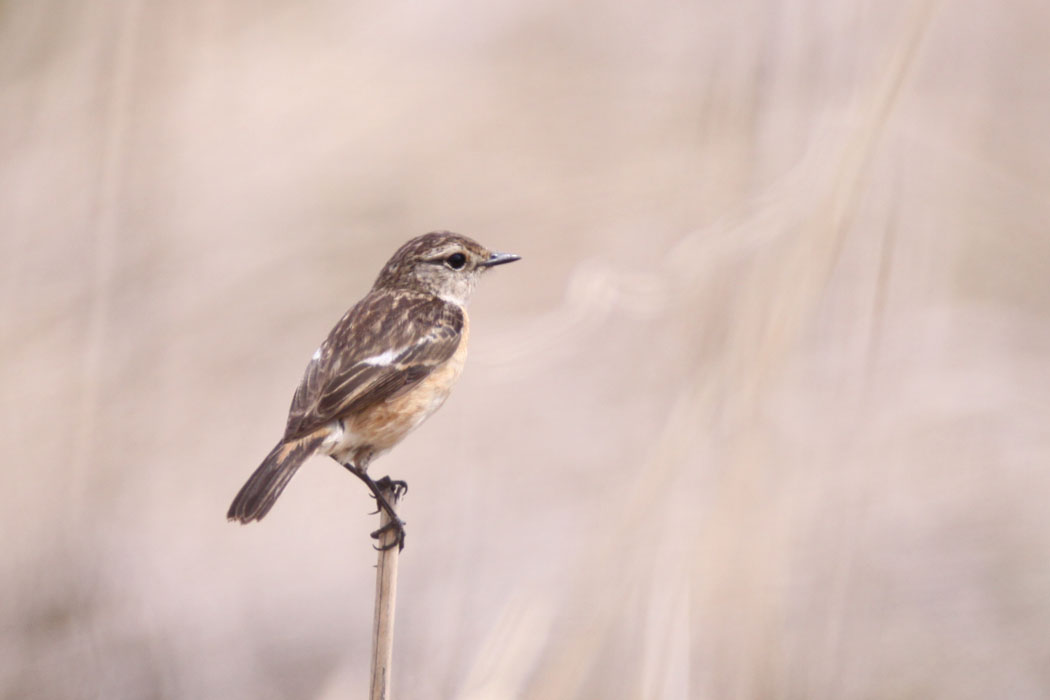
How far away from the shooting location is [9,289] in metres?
3.89

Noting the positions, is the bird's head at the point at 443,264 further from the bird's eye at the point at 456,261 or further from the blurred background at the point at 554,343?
the blurred background at the point at 554,343

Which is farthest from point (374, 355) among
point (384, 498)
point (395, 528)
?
point (395, 528)

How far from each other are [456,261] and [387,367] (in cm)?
48

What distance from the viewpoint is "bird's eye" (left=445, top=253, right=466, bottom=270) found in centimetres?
323

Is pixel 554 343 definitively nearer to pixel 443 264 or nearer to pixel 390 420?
pixel 390 420

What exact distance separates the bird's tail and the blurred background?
48cm

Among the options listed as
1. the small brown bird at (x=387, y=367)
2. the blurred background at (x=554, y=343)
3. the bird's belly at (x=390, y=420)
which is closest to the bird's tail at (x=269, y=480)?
the small brown bird at (x=387, y=367)

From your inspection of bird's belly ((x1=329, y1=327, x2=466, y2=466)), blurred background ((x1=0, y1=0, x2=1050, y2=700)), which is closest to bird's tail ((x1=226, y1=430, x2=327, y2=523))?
bird's belly ((x1=329, y1=327, x2=466, y2=466))

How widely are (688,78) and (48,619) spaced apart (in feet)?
12.4

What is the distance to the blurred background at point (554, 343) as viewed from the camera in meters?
2.54

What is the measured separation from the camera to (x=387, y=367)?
2.89 m

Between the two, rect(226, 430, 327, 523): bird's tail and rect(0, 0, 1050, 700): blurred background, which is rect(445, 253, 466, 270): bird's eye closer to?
rect(0, 0, 1050, 700): blurred background

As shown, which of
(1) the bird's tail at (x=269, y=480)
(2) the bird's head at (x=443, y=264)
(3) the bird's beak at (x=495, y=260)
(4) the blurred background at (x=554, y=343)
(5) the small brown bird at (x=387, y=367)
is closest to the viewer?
(1) the bird's tail at (x=269, y=480)

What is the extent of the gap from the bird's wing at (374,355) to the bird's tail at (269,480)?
4 cm
